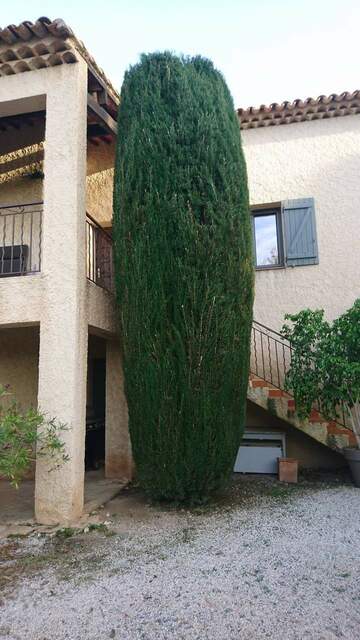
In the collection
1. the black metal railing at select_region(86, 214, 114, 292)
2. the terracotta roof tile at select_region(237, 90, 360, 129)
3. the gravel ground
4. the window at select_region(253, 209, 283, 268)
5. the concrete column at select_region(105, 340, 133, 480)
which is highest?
the terracotta roof tile at select_region(237, 90, 360, 129)

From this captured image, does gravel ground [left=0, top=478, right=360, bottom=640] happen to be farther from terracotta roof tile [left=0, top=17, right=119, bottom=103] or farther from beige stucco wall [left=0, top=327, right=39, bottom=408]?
terracotta roof tile [left=0, top=17, right=119, bottom=103]

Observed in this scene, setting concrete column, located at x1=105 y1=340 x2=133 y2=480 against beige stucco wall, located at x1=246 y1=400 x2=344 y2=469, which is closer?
concrete column, located at x1=105 y1=340 x2=133 y2=480

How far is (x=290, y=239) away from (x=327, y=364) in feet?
9.57

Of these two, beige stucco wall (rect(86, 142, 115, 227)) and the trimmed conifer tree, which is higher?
beige stucco wall (rect(86, 142, 115, 227))

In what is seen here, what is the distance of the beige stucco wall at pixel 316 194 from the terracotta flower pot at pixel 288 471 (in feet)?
8.28

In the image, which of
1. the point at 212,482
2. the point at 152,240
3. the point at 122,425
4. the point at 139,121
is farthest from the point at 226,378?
the point at 139,121

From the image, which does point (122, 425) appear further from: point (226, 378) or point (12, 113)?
point (12, 113)

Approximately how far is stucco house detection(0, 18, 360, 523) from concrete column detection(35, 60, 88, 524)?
16 mm

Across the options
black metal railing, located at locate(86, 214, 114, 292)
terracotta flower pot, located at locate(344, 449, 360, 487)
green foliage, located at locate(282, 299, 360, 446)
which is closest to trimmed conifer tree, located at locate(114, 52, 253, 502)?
black metal railing, located at locate(86, 214, 114, 292)

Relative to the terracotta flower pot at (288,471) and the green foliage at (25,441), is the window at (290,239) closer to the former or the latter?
the terracotta flower pot at (288,471)

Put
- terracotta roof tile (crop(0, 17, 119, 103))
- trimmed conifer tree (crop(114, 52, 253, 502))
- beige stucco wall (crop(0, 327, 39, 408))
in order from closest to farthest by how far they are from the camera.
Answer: trimmed conifer tree (crop(114, 52, 253, 502)) < terracotta roof tile (crop(0, 17, 119, 103)) < beige stucco wall (crop(0, 327, 39, 408))

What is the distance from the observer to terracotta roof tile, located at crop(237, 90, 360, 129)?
26.3ft

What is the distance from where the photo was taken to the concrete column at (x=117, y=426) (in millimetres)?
7008

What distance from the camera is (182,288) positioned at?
→ 16.9ft
